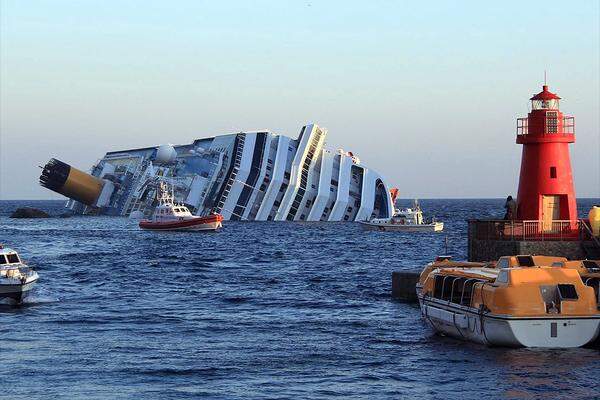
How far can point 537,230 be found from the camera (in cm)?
4247

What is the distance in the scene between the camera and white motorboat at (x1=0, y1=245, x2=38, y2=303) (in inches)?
1549

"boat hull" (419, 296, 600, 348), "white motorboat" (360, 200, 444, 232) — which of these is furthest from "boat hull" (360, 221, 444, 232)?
"boat hull" (419, 296, 600, 348)

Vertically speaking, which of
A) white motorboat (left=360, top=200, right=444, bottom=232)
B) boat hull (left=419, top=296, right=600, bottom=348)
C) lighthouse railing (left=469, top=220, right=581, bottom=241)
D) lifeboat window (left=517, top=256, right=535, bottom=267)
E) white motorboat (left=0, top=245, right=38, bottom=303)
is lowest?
boat hull (left=419, top=296, right=600, bottom=348)

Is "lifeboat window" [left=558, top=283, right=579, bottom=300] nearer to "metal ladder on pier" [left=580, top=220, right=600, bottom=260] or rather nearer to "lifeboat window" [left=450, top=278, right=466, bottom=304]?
"lifeboat window" [left=450, top=278, right=466, bottom=304]

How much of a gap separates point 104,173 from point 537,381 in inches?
4548

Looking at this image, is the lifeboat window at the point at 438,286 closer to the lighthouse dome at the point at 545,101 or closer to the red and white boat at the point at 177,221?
the lighthouse dome at the point at 545,101

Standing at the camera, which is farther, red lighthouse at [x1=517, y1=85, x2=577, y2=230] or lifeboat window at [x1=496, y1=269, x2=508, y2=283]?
red lighthouse at [x1=517, y1=85, x2=577, y2=230]

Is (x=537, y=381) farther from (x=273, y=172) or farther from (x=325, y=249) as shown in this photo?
(x=273, y=172)

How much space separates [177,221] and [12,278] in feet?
229

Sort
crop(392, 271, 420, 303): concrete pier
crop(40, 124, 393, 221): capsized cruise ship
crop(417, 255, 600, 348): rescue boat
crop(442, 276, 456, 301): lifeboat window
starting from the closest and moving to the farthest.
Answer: crop(417, 255, 600, 348): rescue boat → crop(442, 276, 456, 301): lifeboat window → crop(392, 271, 420, 303): concrete pier → crop(40, 124, 393, 221): capsized cruise ship

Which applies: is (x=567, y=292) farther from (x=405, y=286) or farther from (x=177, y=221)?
(x=177, y=221)

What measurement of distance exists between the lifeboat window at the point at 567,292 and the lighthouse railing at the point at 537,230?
14389mm

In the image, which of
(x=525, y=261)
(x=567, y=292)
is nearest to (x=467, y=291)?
(x=525, y=261)

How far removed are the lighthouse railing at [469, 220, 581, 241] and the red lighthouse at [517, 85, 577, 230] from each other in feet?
0.68
